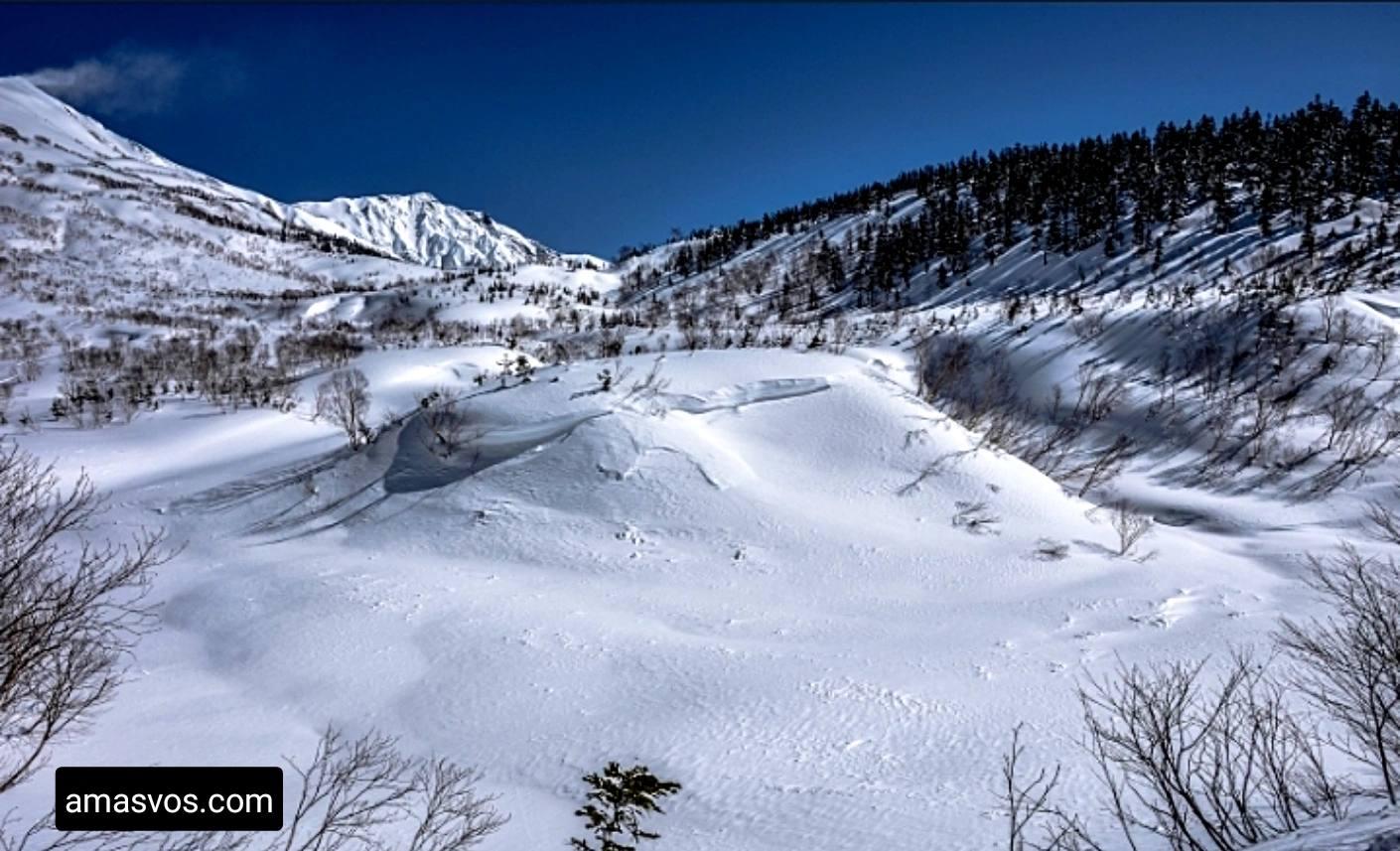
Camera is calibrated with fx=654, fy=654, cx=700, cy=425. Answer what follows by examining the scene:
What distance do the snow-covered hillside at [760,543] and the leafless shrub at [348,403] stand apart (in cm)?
77

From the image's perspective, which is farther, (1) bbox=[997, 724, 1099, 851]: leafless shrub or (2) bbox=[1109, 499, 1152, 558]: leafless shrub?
(2) bbox=[1109, 499, 1152, 558]: leafless shrub

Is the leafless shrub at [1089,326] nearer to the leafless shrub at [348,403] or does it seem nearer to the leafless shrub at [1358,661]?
the leafless shrub at [1358,661]

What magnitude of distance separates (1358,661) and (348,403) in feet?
79.9

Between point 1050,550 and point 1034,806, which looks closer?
point 1034,806

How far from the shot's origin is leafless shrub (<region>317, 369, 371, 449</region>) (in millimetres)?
17641

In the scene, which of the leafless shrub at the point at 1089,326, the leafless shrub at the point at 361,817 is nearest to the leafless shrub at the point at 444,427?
the leafless shrub at the point at 361,817

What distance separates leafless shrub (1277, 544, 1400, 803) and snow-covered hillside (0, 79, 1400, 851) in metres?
0.80

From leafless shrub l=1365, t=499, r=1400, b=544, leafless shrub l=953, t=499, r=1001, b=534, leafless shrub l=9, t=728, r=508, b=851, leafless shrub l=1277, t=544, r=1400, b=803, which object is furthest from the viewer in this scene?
leafless shrub l=1365, t=499, r=1400, b=544

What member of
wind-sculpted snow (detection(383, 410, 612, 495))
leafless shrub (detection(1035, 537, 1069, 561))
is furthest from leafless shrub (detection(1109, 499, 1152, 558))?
wind-sculpted snow (detection(383, 410, 612, 495))

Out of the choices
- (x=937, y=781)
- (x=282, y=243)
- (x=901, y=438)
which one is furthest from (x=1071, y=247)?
(x=282, y=243)

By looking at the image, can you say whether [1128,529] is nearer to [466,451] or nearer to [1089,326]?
[466,451]

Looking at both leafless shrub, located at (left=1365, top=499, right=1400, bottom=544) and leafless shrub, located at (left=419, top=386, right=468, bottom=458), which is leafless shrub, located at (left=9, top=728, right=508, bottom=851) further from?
leafless shrub, located at (left=1365, top=499, right=1400, bottom=544)

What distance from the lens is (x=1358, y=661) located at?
6629mm

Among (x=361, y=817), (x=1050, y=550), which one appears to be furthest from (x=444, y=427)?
(x=1050, y=550)
